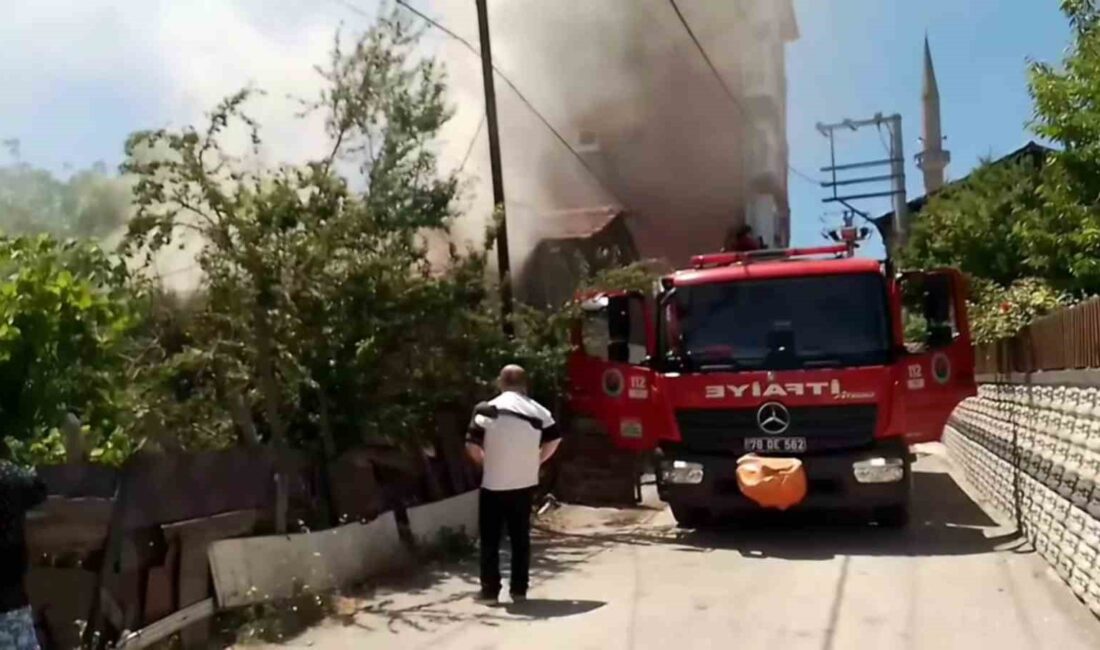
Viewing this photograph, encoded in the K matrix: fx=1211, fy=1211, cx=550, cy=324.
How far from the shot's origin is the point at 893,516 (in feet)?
33.9

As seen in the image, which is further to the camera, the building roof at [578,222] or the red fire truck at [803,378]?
the building roof at [578,222]

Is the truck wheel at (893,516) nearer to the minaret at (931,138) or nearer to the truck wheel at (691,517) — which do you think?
the truck wheel at (691,517)

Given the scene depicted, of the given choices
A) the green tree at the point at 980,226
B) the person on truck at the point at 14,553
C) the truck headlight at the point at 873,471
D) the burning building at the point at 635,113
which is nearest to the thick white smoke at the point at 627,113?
the burning building at the point at 635,113

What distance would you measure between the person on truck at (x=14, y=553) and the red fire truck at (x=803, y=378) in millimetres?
6602

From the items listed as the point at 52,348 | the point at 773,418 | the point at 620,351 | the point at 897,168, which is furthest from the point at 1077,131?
the point at 897,168

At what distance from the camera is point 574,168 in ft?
84.6

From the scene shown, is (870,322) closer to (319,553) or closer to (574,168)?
(319,553)

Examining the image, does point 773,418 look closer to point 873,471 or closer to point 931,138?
point 873,471

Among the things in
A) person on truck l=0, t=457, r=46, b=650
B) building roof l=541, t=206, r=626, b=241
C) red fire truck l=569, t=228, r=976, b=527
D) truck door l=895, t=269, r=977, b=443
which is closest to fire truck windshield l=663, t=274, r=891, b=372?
red fire truck l=569, t=228, r=976, b=527

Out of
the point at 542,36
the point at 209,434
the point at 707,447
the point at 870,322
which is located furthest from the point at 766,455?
the point at 542,36

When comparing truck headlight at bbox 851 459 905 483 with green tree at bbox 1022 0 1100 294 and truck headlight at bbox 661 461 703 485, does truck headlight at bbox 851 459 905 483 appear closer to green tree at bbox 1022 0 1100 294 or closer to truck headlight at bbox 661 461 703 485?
truck headlight at bbox 661 461 703 485

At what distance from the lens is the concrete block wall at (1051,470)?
6.94 metres

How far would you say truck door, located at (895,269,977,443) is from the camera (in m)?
9.73

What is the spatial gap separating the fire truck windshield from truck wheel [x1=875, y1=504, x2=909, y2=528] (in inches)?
52.9
